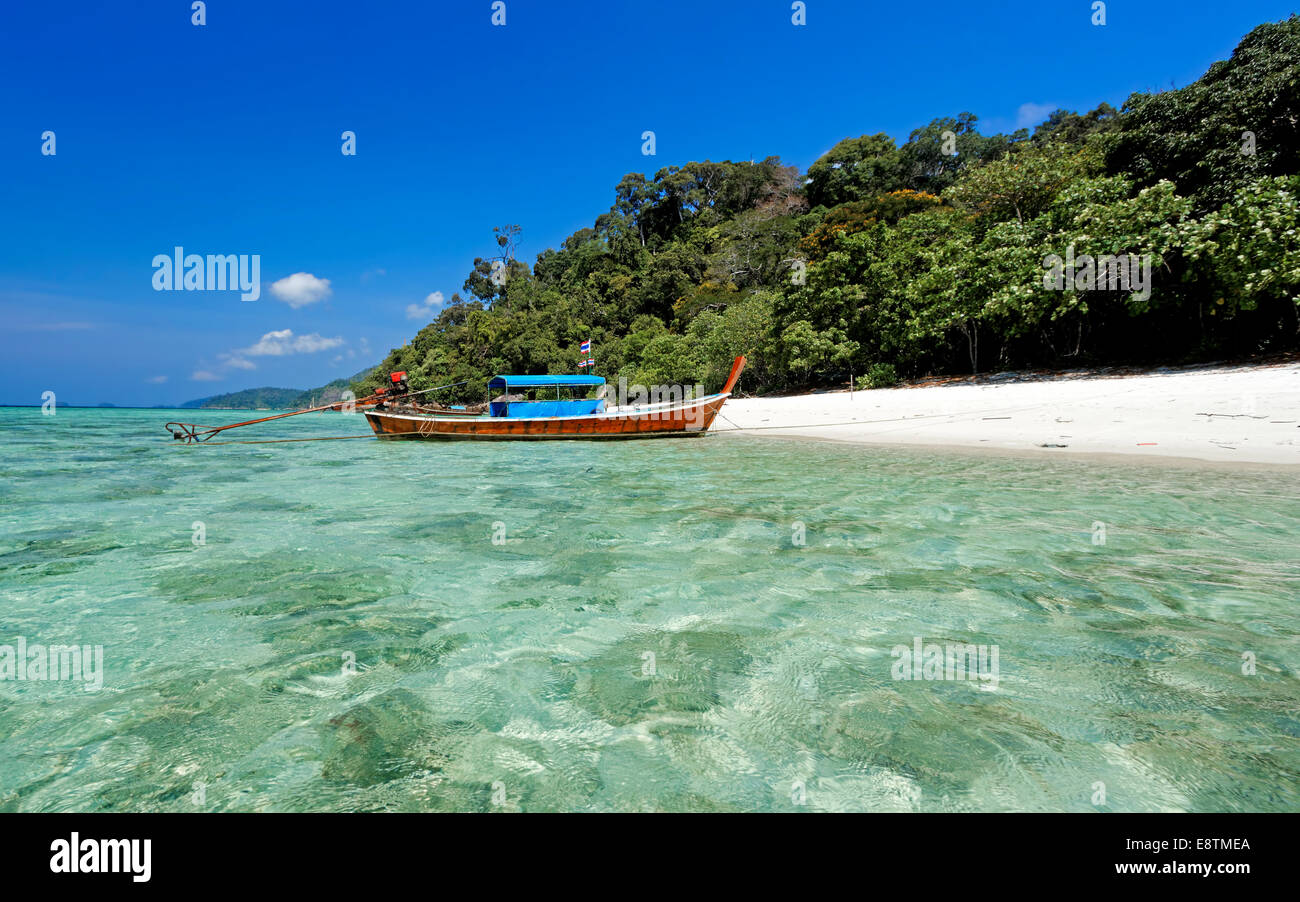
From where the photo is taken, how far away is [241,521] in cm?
798

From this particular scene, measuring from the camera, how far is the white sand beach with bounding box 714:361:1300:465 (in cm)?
1136

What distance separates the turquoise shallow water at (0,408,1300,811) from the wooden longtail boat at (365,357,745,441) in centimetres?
1141

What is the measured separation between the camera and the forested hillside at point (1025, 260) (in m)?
17.5

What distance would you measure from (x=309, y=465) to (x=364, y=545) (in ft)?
35.2

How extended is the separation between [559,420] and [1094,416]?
1626 centimetres

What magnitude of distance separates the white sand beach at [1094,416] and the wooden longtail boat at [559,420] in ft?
12.1

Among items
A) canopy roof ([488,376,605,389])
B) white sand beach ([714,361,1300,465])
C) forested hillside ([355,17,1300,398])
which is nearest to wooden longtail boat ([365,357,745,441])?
canopy roof ([488,376,605,389])

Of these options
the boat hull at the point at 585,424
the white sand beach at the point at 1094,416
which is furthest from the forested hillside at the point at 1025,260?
the boat hull at the point at 585,424

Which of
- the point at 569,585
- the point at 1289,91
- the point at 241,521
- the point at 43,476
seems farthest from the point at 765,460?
the point at 1289,91

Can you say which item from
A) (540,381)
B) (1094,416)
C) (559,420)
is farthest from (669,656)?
(540,381)

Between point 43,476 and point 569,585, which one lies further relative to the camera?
Answer: point 43,476

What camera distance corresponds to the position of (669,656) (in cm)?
374
